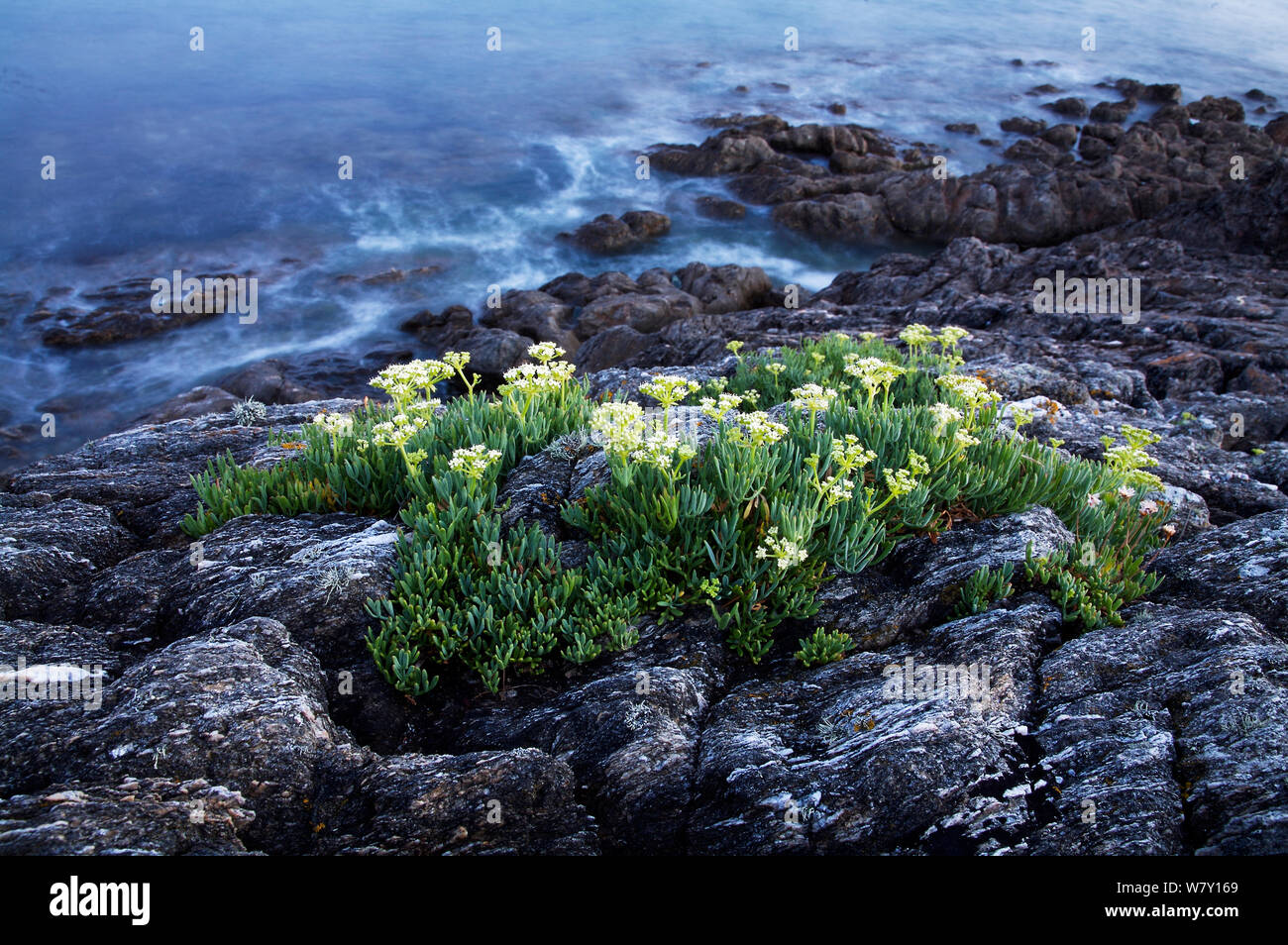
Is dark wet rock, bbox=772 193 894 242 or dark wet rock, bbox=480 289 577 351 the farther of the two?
dark wet rock, bbox=772 193 894 242

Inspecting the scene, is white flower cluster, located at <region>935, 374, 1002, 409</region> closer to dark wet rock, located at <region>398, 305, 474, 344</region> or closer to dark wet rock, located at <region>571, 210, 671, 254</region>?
dark wet rock, located at <region>398, 305, 474, 344</region>

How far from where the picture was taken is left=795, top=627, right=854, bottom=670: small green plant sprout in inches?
192

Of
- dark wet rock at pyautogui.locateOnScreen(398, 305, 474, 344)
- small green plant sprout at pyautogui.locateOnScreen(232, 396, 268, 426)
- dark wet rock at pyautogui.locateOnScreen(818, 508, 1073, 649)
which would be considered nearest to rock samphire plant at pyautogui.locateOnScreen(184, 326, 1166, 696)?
dark wet rock at pyautogui.locateOnScreen(818, 508, 1073, 649)

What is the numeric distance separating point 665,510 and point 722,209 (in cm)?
2565

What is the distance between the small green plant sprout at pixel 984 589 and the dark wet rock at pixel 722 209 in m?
25.5

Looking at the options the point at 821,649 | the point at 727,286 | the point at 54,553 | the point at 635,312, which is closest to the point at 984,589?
the point at 821,649

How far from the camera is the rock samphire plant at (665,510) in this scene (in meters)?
4.96

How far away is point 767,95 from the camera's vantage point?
42.6 m

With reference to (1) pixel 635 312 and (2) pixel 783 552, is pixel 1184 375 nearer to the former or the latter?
(2) pixel 783 552

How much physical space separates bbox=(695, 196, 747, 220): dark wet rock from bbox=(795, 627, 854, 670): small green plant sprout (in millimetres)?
25895

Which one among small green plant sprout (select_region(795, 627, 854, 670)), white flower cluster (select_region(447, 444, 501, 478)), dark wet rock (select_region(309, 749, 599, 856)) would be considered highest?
white flower cluster (select_region(447, 444, 501, 478))

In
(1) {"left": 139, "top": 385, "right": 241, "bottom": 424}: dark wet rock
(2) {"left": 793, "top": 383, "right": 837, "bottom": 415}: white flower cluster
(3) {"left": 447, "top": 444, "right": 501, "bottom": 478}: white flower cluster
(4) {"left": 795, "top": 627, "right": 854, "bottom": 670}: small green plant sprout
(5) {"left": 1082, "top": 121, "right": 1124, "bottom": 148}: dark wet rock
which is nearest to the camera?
(4) {"left": 795, "top": 627, "right": 854, "bottom": 670}: small green plant sprout
